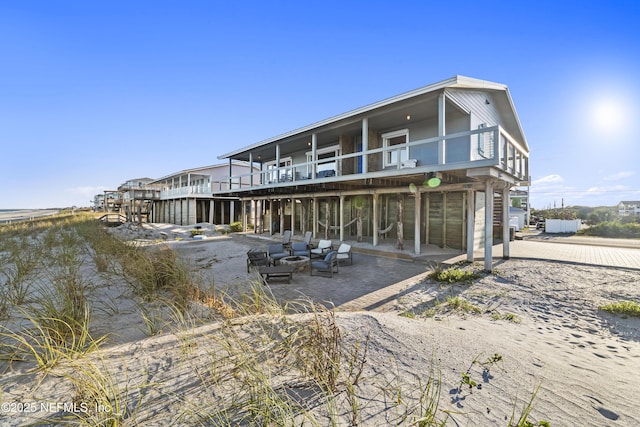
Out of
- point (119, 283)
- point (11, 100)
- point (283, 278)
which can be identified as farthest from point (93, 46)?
point (283, 278)

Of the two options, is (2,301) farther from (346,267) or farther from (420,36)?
(420,36)

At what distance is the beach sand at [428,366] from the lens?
7.74ft

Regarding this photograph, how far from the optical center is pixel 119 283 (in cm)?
638

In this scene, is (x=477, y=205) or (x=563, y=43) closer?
(x=563, y=43)

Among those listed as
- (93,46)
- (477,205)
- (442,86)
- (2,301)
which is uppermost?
(93,46)

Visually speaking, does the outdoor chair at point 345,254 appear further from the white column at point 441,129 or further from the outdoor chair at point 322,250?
the white column at point 441,129

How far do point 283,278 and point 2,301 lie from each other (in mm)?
5729

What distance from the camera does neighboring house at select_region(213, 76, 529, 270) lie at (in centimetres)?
848

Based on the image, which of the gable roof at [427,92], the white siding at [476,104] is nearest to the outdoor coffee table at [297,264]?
the gable roof at [427,92]

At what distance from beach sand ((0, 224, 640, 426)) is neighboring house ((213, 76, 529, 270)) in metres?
4.12

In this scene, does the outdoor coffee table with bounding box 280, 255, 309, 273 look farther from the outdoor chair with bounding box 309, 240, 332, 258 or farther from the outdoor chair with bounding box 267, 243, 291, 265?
the outdoor chair with bounding box 309, 240, 332, 258

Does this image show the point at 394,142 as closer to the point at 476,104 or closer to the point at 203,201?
the point at 476,104

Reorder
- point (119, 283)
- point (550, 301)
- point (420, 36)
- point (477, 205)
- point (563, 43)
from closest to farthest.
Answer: point (550, 301) < point (119, 283) < point (563, 43) < point (420, 36) < point (477, 205)

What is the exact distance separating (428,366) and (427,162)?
1016cm
